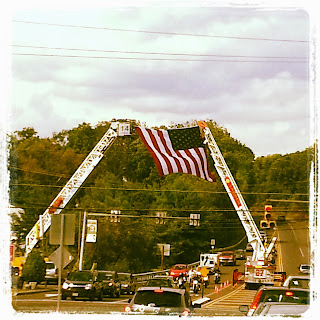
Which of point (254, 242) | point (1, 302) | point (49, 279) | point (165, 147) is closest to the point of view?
point (1, 302)

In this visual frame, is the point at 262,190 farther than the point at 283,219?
Yes

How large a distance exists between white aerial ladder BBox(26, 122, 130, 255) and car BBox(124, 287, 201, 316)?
23.6 meters

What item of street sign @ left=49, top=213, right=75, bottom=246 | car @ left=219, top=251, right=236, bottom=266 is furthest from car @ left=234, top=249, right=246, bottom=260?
street sign @ left=49, top=213, right=75, bottom=246

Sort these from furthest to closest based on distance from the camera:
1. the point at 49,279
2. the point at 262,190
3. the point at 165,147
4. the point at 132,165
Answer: the point at 132,165, the point at 262,190, the point at 49,279, the point at 165,147

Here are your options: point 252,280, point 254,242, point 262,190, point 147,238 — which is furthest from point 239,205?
point 147,238

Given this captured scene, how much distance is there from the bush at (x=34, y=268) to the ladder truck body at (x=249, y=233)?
10.7 metres

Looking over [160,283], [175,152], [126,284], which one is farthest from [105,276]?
[175,152]

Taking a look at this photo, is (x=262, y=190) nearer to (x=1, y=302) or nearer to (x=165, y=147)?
(x=165, y=147)

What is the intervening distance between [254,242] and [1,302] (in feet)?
97.3

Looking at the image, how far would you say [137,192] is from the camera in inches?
2116

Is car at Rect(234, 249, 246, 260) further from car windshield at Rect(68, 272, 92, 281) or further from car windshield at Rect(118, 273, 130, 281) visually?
car windshield at Rect(68, 272, 92, 281)

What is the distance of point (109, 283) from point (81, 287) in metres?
4.01

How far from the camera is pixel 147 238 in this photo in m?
54.1

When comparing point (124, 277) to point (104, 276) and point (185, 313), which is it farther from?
point (185, 313)
